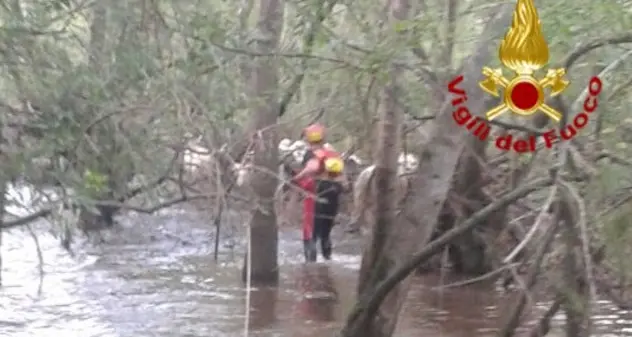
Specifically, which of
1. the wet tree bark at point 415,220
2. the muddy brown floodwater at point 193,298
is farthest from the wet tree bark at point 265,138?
the wet tree bark at point 415,220

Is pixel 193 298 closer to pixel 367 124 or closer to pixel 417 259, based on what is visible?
pixel 367 124

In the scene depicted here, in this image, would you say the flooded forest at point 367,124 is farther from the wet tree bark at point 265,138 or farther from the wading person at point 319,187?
the wading person at point 319,187

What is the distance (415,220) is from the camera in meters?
8.79

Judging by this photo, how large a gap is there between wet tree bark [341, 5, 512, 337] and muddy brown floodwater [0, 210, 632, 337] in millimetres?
1407

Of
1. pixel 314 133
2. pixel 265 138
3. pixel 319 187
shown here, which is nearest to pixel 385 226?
pixel 265 138

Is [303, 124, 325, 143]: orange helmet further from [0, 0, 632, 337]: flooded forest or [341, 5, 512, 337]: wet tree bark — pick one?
[341, 5, 512, 337]: wet tree bark

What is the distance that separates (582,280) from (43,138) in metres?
3.19

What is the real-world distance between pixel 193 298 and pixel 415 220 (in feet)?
15.3

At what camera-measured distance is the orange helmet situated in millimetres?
12109

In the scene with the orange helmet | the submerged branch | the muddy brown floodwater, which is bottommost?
the muddy brown floodwater

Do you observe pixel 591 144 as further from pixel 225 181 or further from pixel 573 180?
pixel 225 181

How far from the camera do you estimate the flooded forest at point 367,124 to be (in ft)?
23.7

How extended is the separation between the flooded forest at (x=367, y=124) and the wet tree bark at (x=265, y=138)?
5 cm

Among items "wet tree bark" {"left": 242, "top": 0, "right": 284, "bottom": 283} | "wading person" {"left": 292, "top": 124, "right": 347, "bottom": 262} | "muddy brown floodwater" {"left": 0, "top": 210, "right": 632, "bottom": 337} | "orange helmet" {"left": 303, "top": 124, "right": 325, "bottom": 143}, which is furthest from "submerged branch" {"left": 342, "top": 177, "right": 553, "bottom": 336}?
"orange helmet" {"left": 303, "top": 124, "right": 325, "bottom": 143}
